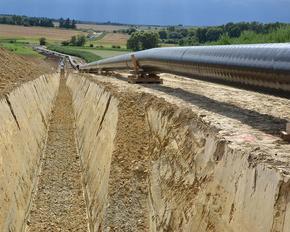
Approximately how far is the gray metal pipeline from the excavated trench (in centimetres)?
76

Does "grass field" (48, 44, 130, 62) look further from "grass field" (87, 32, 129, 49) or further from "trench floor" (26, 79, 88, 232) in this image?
"trench floor" (26, 79, 88, 232)

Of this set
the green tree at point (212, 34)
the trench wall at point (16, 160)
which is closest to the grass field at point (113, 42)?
the green tree at point (212, 34)

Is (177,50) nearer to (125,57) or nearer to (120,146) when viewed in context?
(120,146)

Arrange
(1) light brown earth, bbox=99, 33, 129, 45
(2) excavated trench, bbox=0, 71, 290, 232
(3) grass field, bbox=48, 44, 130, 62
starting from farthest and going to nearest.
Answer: (1) light brown earth, bbox=99, 33, 129, 45, (3) grass field, bbox=48, 44, 130, 62, (2) excavated trench, bbox=0, 71, 290, 232

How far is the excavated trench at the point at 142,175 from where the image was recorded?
550 centimetres

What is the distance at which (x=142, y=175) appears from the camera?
9.73 metres

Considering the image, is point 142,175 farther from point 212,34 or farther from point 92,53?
point 92,53

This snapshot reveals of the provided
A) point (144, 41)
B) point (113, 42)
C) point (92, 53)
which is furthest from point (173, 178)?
point (113, 42)

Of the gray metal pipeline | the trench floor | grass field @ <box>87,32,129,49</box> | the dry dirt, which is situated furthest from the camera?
grass field @ <box>87,32,129,49</box>

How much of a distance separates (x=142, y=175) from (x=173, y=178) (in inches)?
61.9

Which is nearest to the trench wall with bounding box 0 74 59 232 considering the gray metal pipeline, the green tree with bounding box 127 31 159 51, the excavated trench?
the excavated trench

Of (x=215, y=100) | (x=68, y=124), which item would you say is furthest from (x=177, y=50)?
(x=68, y=124)

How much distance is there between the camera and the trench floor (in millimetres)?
12148

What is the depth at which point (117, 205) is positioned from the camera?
9.20 metres
